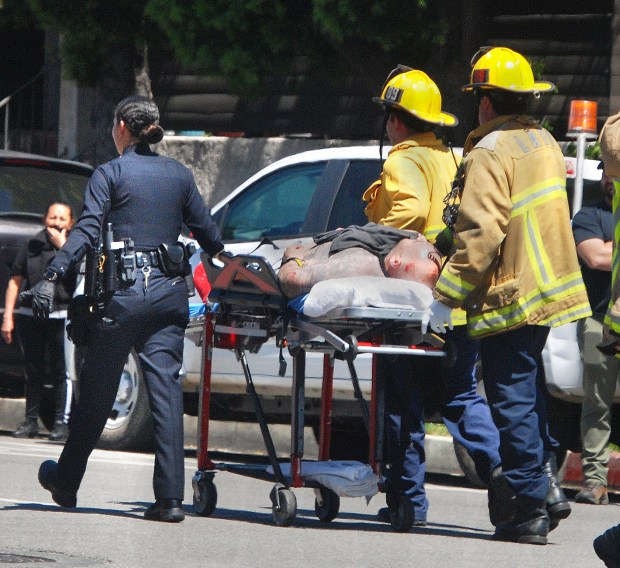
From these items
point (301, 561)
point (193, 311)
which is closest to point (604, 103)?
point (193, 311)

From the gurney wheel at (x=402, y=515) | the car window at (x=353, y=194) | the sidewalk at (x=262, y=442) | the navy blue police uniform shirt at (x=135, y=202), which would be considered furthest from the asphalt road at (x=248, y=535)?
the car window at (x=353, y=194)

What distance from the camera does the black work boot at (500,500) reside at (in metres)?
7.20

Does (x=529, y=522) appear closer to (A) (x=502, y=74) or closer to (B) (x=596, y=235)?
(A) (x=502, y=74)

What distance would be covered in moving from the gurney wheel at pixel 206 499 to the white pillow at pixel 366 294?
1.16 m

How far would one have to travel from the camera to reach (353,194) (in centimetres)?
973

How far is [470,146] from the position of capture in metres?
7.38

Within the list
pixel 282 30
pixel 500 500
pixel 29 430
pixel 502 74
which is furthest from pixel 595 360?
pixel 282 30

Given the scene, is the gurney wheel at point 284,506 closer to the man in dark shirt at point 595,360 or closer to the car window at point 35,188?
the man in dark shirt at point 595,360

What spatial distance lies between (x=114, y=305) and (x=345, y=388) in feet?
8.53

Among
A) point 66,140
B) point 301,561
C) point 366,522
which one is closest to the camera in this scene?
point 301,561

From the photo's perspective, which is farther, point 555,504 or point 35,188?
point 35,188

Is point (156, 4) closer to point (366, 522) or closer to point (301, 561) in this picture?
point (366, 522)

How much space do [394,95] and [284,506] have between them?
6.15 ft

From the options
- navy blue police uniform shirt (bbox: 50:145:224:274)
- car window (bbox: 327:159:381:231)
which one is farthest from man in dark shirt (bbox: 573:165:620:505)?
navy blue police uniform shirt (bbox: 50:145:224:274)
